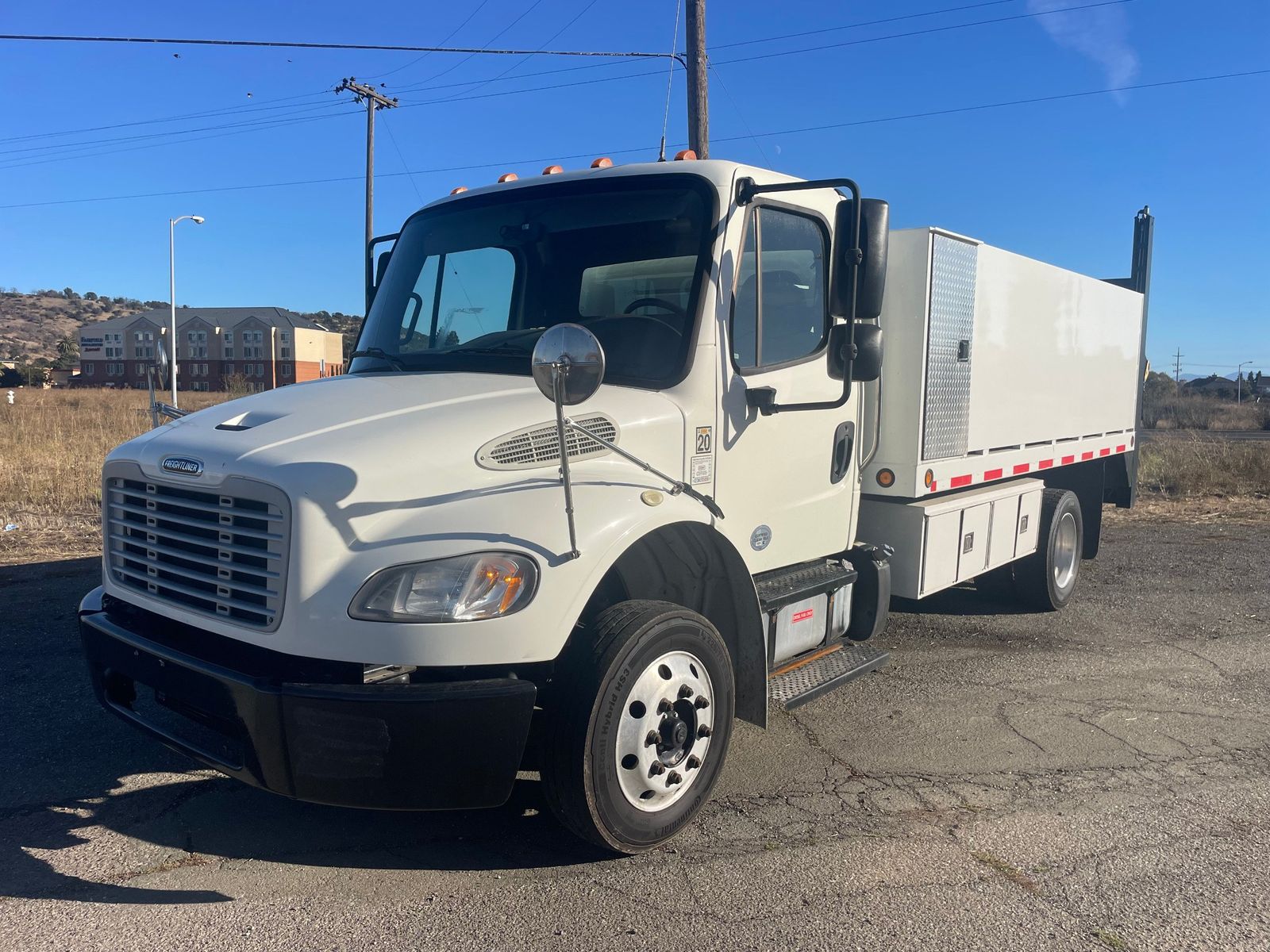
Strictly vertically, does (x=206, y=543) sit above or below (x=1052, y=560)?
above

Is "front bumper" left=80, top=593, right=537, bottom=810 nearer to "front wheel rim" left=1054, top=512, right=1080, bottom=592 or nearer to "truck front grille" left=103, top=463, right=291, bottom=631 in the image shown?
"truck front grille" left=103, top=463, right=291, bottom=631

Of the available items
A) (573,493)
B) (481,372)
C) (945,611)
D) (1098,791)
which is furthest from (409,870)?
(945,611)

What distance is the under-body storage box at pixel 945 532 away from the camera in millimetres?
5316

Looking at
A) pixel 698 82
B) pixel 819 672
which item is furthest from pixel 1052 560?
pixel 698 82

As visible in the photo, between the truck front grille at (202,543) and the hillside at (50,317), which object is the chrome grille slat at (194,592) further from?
the hillside at (50,317)

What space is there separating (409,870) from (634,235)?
2630 millimetres

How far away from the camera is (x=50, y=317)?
4205 inches

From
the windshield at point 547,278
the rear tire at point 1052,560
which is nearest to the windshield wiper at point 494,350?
the windshield at point 547,278

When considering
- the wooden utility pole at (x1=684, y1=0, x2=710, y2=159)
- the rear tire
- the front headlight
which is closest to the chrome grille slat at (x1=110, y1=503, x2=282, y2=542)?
the front headlight

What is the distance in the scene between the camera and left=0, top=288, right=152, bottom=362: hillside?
9438 cm

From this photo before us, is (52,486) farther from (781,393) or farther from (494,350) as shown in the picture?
(781,393)

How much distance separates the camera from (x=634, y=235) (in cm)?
415

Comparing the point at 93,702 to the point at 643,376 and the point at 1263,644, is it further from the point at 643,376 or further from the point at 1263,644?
the point at 1263,644

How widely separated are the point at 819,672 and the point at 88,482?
1065 cm
